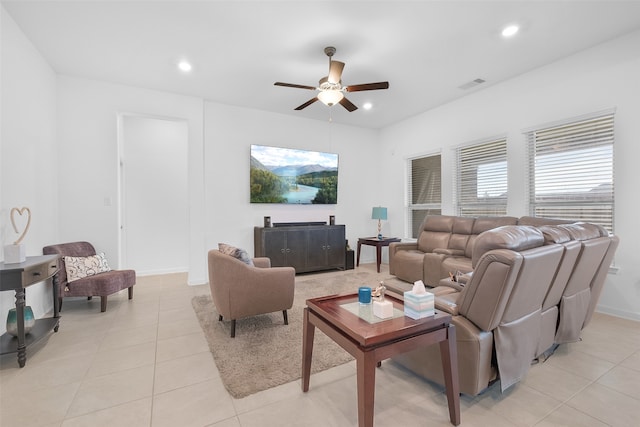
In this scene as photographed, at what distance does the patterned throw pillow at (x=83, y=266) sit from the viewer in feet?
10.8

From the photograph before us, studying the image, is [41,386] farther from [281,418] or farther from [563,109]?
[563,109]

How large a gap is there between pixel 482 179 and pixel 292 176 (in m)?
3.24

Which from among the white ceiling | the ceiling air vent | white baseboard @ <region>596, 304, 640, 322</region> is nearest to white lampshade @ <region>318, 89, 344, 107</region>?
the white ceiling

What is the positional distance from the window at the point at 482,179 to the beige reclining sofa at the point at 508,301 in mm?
2306

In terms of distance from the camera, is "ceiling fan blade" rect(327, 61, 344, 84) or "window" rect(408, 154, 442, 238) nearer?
"ceiling fan blade" rect(327, 61, 344, 84)

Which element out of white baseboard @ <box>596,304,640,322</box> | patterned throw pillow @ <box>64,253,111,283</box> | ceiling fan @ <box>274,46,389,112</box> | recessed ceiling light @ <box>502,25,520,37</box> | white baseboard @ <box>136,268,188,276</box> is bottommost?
white baseboard @ <box>596,304,640,322</box>

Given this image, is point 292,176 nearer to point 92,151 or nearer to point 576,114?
point 92,151

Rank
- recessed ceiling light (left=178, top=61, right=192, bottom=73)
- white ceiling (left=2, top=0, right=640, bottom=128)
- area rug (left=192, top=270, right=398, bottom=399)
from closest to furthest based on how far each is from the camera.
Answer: area rug (left=192, top=270, right=398, bottom=399) → white ceiling (left=2, top=0, right=640, bottom=128) → recessed ceiling light (left=178, top=61, right=192, bottom=73)

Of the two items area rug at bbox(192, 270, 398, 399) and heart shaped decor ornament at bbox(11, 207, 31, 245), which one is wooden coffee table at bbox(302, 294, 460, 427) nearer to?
area rug at bbox(192, 270, 398, 399)

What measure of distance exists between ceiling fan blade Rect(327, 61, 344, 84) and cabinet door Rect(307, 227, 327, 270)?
273 cm

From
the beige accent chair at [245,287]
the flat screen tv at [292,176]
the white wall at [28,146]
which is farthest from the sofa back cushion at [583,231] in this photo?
the white wall at [28,146]

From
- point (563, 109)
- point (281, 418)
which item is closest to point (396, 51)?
point (563, 109)

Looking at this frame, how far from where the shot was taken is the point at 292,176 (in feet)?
17.7

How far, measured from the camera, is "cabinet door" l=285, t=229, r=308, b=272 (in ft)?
16.2
